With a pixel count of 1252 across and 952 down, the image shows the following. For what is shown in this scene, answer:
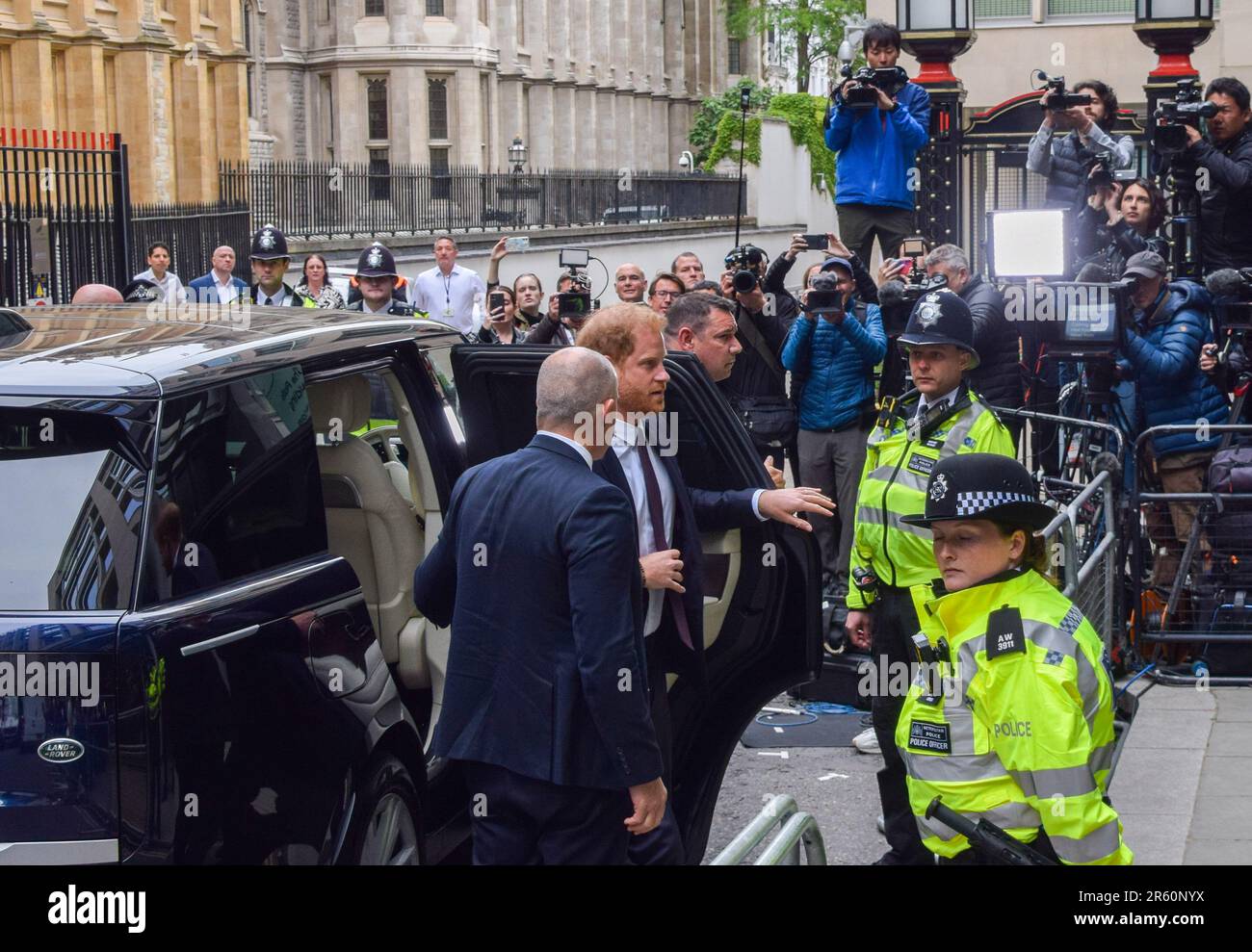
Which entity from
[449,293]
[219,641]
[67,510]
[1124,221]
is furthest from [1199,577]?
[449,293]

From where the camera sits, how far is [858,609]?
6090 mm

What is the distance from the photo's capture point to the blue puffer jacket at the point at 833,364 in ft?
30.7

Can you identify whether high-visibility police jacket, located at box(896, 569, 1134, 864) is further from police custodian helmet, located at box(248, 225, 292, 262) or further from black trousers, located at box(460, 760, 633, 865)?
police custodian helmet, located at box(248, 225, 292, 262)

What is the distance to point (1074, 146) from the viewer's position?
432 inches

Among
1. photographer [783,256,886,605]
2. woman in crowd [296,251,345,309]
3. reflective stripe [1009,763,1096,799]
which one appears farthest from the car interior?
woman in crowd [296,251,345,309]

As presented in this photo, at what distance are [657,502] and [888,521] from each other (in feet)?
3.94

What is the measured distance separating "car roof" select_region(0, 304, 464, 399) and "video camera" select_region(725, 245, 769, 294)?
4.22m

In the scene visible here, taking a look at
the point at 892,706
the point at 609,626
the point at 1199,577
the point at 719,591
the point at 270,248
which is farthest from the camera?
the point at 270,248

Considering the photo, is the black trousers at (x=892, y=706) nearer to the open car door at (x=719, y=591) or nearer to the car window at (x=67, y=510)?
the open car door at (x=719, y=591)

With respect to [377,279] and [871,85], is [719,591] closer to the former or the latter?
[871,85]

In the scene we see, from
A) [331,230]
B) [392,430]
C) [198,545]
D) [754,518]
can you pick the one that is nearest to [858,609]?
[754,518]
